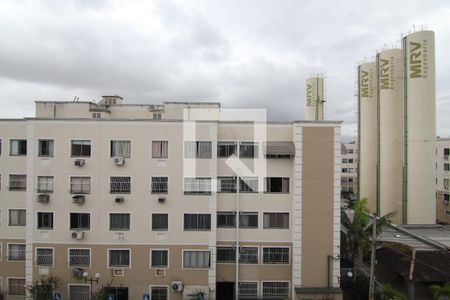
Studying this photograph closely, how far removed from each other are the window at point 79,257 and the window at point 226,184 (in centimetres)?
669

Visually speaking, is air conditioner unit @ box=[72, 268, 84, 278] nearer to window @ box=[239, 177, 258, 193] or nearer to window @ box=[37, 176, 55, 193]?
window @ box=[37, 176, 55, 193]

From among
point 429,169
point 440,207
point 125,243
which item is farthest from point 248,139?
point 440,207

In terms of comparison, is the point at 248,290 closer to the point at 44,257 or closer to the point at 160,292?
the point at 160,292

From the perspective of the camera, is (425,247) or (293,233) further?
(425,247)

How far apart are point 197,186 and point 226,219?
207 centimetres

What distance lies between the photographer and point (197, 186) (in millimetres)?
15570

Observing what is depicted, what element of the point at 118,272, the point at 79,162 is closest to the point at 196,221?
the point at 118,272

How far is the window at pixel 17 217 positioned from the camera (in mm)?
15992

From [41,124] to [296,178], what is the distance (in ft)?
39.0

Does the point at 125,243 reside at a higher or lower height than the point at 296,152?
lower

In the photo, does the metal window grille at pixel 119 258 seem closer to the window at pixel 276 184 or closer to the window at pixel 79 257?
the window at pixel 79 257

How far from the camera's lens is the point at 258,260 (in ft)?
51.8

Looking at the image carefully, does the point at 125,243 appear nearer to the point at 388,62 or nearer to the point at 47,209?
the point at 47,209

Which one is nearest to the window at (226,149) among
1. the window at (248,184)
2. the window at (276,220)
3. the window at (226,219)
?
the window at (248,184)
